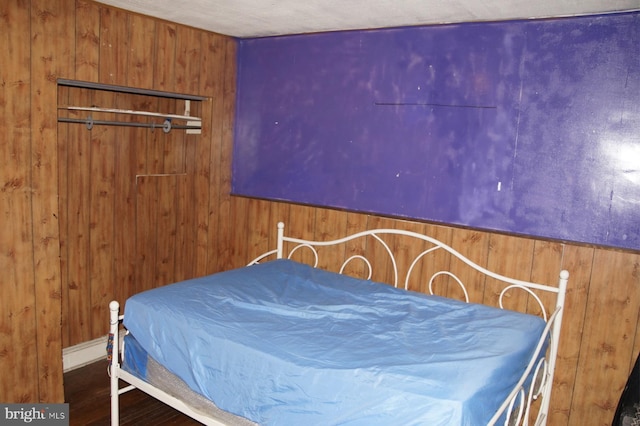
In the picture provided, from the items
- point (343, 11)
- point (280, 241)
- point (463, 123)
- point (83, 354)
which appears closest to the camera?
point (343, 11)

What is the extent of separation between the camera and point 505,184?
270 cm

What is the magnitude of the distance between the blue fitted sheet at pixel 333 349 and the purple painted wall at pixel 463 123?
25.2 inches

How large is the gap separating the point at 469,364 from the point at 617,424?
2.77 ft

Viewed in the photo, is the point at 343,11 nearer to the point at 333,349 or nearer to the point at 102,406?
the point at 333,349

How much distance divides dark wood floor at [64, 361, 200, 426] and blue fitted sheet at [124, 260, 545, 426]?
0.58 m

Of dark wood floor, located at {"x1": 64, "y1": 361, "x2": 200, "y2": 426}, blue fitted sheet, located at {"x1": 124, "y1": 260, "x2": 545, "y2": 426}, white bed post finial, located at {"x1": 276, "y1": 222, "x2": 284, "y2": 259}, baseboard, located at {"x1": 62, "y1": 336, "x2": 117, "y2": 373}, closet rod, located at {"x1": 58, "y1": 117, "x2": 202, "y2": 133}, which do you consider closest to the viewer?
blue fitted sheet, located at {"x1": 124, "y1": 260, "x2": 545, "y2": 426}

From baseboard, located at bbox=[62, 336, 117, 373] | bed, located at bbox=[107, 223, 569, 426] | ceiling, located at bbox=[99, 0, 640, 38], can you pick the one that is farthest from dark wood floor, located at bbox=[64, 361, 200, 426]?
ceiling, located at bbox=[99, 0, 640, 38]

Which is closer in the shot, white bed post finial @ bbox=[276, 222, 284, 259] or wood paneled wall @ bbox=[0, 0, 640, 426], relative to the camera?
wood paneled wall @ bbox=[0, 0, 640, 426]

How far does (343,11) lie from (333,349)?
1.84m

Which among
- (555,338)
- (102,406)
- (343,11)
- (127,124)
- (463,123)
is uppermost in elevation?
(343,11)

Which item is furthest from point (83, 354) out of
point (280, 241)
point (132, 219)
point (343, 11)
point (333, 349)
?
point (343, 11)

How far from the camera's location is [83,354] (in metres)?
3.23

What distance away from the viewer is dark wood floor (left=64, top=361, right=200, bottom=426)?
2668mm

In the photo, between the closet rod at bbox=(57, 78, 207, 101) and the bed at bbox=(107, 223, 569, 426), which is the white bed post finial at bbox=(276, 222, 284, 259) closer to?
the bed at bbox=(107, 223, 569, 426)
